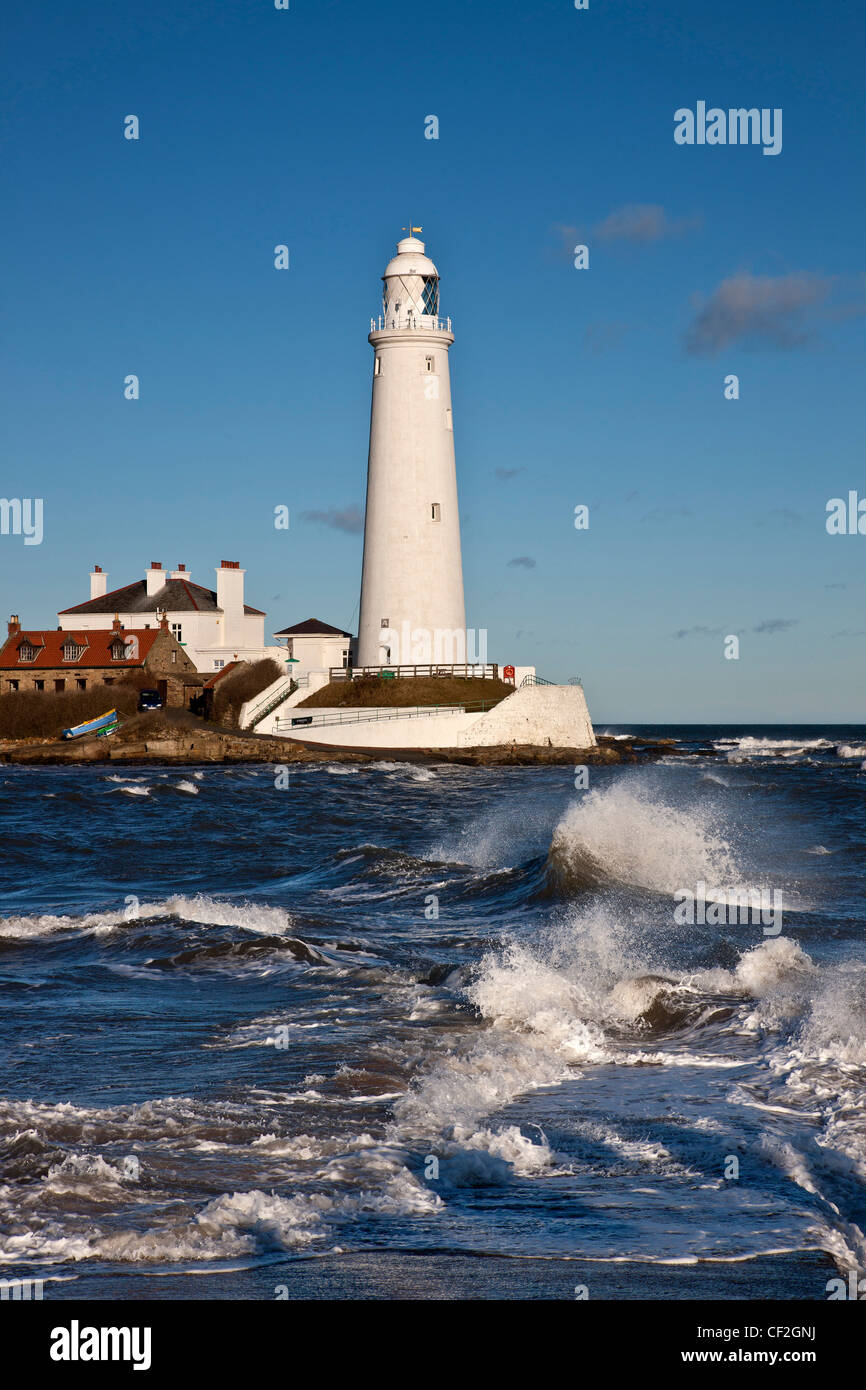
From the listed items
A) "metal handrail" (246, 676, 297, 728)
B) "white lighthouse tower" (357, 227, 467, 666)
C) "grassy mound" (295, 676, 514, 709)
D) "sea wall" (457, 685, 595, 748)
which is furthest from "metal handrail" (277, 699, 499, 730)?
"white lighthouse tower" (357, 227, 467, 666)

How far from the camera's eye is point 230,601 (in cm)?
6359

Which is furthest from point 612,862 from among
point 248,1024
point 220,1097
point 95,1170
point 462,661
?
point 462,661

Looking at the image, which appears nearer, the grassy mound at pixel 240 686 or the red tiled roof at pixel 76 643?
the grassy mound at pixel 240 686

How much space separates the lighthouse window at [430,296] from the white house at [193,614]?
17.7 meters

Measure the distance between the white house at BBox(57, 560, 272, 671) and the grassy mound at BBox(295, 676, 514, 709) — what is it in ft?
26.3

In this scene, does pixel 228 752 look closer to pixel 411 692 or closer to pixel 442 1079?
pixel 411 692

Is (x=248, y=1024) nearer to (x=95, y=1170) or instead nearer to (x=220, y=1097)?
(x=220, y=1097)

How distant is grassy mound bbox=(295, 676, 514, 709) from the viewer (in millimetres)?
51344

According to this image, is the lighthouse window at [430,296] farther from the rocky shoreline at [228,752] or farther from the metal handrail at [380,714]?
the rocky shoreline at [228,752]

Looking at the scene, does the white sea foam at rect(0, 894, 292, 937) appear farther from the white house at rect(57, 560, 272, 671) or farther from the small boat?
the white house at rect(57, 560, 272, 671)

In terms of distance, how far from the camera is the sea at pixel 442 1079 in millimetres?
4879

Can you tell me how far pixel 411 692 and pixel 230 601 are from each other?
1609 centimetres

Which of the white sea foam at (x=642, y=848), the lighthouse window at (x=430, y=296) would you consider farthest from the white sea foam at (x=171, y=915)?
the lighthouse window at (x=430, y=296)

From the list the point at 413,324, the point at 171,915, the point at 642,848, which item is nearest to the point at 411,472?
the point at 413,324
